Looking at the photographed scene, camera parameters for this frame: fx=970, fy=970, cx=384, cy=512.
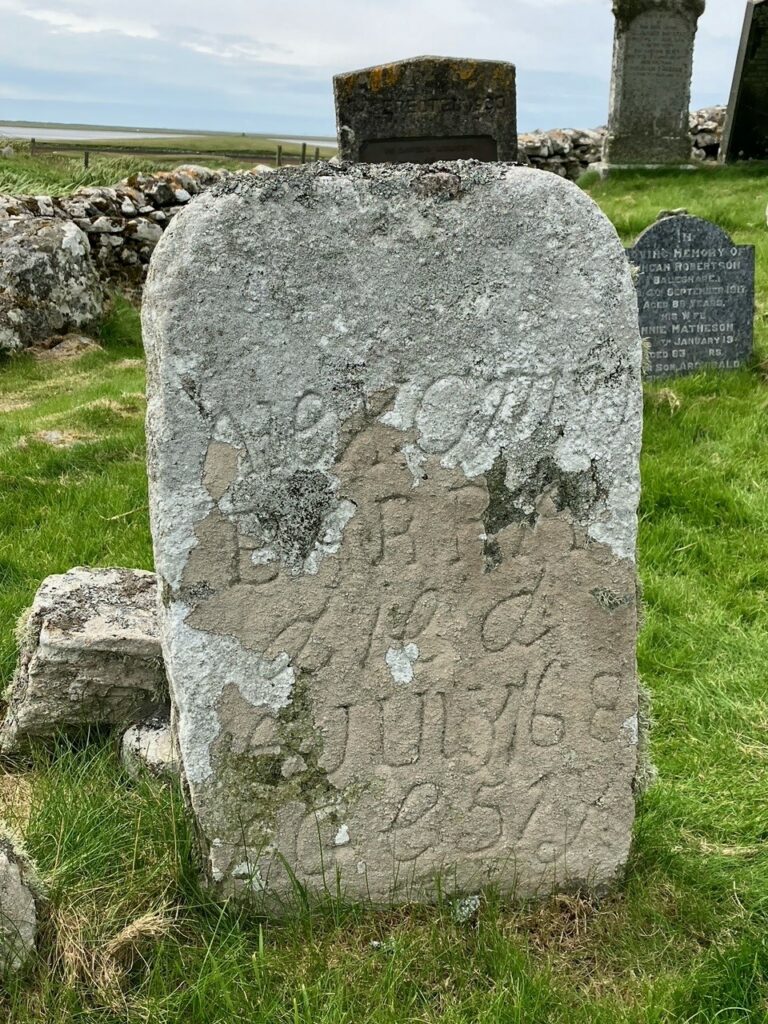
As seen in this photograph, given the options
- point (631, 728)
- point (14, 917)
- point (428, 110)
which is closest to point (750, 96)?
point (428, 110)

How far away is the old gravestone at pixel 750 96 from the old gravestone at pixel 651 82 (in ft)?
2.27

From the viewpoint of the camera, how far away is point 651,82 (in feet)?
43.3

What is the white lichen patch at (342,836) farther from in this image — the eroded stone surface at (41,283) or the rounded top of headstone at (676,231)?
the eroded stone surface at (41,283)

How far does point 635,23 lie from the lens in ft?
41.9

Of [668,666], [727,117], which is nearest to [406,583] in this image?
[668,666]

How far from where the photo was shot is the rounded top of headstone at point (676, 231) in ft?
21.2

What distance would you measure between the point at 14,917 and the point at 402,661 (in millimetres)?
1022

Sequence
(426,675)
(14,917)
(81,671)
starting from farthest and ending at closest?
1. (81,671)
2. (426,675)
3. (14,917)

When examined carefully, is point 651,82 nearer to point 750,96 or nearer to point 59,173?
point 750,96

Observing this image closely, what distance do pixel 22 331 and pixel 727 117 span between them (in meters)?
10.4

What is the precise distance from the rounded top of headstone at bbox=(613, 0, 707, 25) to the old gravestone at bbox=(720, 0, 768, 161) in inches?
36.1

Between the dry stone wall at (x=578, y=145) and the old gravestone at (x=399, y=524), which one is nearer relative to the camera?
the old gravestone at (x=399, y=524)

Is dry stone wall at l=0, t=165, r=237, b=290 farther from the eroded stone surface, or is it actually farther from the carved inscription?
the carved inscription

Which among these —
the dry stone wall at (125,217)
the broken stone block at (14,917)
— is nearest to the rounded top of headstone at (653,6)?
the dry stone wall at (125,217)
